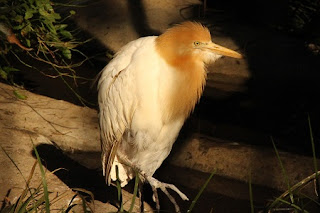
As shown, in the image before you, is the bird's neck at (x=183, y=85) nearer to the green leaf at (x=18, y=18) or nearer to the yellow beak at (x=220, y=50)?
the yellow beak at (x=220, y=50)

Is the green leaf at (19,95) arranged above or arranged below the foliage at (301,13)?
above

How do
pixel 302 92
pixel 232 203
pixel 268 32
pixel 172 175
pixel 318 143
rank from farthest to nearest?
pixel 268 32 → pixel 302 92 → pixel 318 143 → pixel 172 175 → pixel 232 203

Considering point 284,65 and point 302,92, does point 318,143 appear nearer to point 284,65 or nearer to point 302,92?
point 302,92

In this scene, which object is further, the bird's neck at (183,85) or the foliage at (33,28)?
the foliage at (33,28)

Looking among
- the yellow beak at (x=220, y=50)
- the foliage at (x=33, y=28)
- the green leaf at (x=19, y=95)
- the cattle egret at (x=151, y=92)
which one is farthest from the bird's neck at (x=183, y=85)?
the green leaf at (x=19, y=95)

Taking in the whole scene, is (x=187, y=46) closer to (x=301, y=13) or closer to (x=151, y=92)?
(x=151, y=92)

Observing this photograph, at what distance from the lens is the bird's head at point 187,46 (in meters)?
2.88

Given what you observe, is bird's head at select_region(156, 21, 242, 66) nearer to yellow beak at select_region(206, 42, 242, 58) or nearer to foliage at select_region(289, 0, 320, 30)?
yellow beak at select_region(206, 42, 242, 58)

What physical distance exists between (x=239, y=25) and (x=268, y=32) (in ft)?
0.97

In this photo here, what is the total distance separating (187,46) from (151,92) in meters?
0.28

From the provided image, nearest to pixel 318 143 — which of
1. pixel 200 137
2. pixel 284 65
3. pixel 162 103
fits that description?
pixel 200 137

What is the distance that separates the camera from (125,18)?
575 centimetres

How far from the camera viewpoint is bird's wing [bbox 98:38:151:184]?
2.99 m

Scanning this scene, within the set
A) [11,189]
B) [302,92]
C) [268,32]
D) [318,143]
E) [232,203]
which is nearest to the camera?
[11,189]
